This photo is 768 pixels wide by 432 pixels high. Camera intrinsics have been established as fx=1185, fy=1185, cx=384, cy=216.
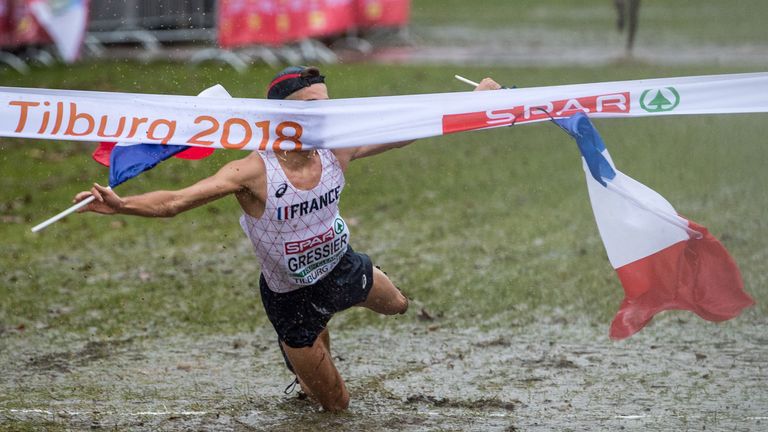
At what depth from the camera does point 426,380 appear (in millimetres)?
7246

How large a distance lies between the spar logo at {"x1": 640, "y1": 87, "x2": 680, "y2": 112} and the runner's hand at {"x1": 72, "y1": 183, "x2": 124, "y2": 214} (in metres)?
2.91

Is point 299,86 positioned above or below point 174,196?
above

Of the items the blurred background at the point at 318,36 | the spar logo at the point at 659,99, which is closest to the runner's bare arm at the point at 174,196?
the spar logo at the point at 659,99

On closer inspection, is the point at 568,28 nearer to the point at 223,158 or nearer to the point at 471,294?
the point at 223,158

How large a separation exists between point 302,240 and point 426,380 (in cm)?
151

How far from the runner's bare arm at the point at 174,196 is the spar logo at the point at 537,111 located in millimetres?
1156

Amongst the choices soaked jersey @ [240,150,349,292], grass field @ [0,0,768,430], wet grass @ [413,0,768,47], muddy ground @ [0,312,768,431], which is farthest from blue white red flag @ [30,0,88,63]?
soaked jersey @ [240,150,349,292]

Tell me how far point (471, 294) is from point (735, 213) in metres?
3.21

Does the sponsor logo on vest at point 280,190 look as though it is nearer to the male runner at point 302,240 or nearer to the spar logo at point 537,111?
the male runner at point 302,240

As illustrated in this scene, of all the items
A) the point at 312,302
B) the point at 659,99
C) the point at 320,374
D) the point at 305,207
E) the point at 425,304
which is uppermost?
the point at 659,99

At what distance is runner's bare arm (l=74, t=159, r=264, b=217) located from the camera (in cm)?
553

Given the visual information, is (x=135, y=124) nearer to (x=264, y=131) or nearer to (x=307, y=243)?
(x=264, y=131)

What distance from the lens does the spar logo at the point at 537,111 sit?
649 centimetres

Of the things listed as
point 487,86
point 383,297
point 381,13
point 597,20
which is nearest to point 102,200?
point 383,297
